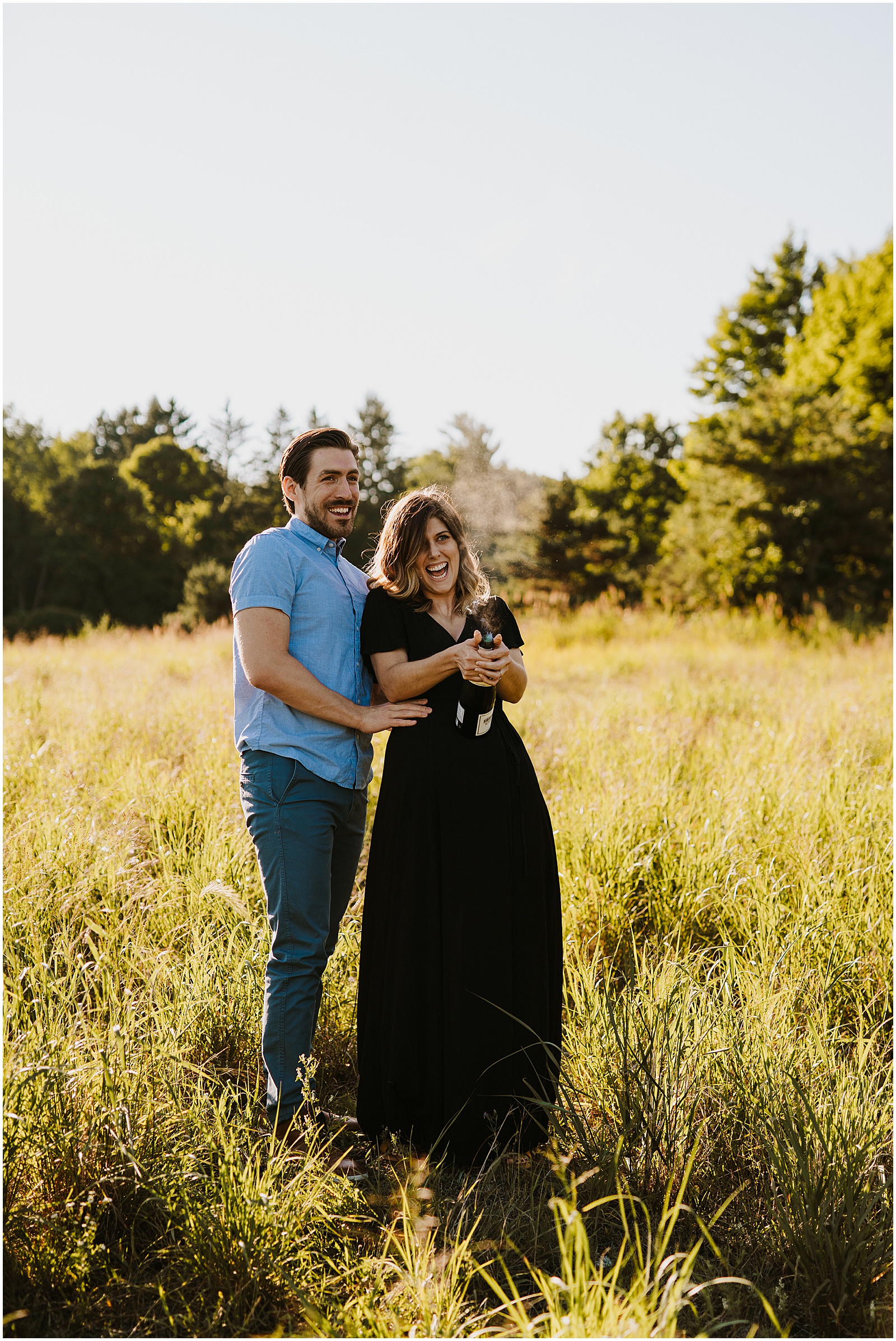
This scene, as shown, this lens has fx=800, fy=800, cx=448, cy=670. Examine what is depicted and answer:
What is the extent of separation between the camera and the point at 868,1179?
2039 millimetres

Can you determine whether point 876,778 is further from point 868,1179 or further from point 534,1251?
point 534,1251

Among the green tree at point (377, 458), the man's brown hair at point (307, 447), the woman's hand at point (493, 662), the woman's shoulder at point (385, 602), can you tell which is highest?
the green tree at point (377, 458)

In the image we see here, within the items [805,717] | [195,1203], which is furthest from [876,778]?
[195,1203]

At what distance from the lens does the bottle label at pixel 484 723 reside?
2.53 metres

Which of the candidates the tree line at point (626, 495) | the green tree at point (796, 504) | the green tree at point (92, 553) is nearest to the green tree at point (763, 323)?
the tree line at point (626, 495)

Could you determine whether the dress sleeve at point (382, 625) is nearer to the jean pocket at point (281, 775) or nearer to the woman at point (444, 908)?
the woman at point (444, 908)

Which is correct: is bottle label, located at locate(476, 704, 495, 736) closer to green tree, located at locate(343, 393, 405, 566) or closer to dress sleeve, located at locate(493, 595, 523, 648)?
dress sleeve, located at locate(493, 595, 523, 648)

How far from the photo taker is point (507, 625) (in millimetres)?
2760

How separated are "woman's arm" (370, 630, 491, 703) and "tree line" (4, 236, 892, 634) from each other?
0.68 meters

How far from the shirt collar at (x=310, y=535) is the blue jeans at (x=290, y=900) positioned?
71 centimetres

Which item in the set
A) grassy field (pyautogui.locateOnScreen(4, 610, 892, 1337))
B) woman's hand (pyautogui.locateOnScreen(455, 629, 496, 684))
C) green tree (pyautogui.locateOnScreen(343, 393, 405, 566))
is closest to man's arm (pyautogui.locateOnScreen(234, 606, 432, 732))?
woman's hand (pyautogui.locateOnScreen(455, 629, 496, 684))

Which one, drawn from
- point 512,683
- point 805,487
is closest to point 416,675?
point 512,683

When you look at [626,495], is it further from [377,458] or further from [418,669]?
[418,669]

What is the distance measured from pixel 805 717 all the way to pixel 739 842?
2.52m
